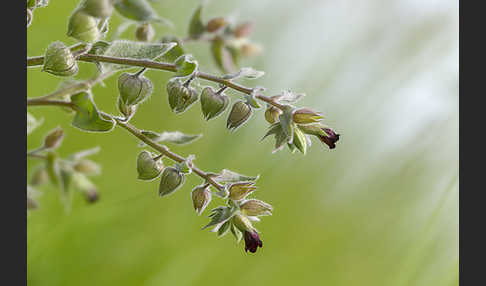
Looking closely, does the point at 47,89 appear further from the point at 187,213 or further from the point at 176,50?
the point at 176,50

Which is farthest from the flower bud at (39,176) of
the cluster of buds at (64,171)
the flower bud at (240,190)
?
the flower bud at (240,190)

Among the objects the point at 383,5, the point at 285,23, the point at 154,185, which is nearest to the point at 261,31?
the point at 285,23

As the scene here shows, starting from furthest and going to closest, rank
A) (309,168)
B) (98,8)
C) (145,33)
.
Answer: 1. (309,168)
2. (145,33)
3. (98,8)

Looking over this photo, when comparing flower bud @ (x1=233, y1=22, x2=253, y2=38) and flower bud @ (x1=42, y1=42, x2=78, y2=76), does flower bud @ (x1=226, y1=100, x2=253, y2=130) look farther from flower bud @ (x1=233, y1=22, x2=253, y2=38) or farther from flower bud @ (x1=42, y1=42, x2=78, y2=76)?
flower bud @ (x1=233, y1=22, x2=253, y2=38)

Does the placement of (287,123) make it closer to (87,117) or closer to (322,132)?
(322,132)

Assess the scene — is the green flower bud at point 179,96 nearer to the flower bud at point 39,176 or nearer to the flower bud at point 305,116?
the flower bud at point 305,116

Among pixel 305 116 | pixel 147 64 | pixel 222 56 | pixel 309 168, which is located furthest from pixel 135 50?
pixel 309 168
